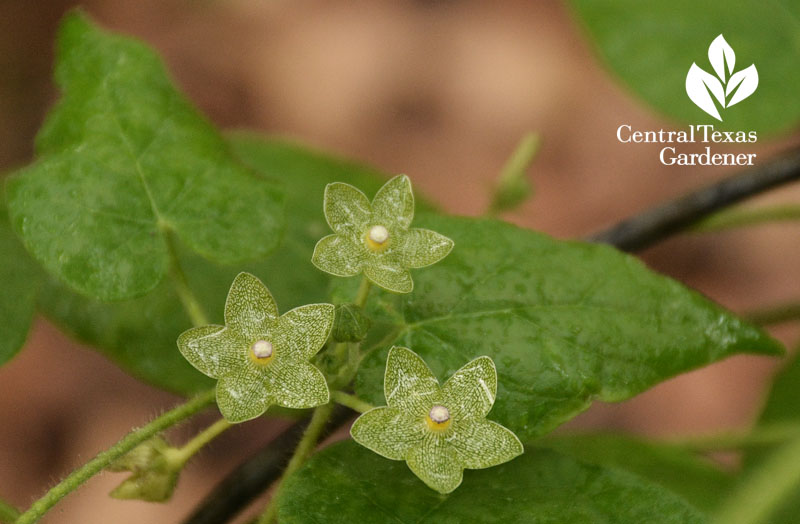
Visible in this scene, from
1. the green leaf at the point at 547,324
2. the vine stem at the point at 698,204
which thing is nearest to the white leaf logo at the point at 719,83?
the vine stem at the point at 698,204

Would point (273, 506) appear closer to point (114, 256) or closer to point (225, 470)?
point (114, 256)

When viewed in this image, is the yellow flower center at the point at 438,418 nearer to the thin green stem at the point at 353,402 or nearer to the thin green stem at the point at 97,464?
the thin green stem at the point at 353,402

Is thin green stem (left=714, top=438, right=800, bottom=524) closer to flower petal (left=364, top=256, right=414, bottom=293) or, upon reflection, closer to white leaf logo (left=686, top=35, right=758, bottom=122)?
flower petal (left=364, top=256, right=414, bottom=293)

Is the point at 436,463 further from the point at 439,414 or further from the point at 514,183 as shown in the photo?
the point at 514,183

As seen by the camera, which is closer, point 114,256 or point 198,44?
point 114,256

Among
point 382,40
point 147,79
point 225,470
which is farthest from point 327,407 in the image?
point 382,40

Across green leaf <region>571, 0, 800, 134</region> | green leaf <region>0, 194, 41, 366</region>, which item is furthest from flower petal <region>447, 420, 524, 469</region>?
green leaf <region>571, 0, 800, 134</region>
